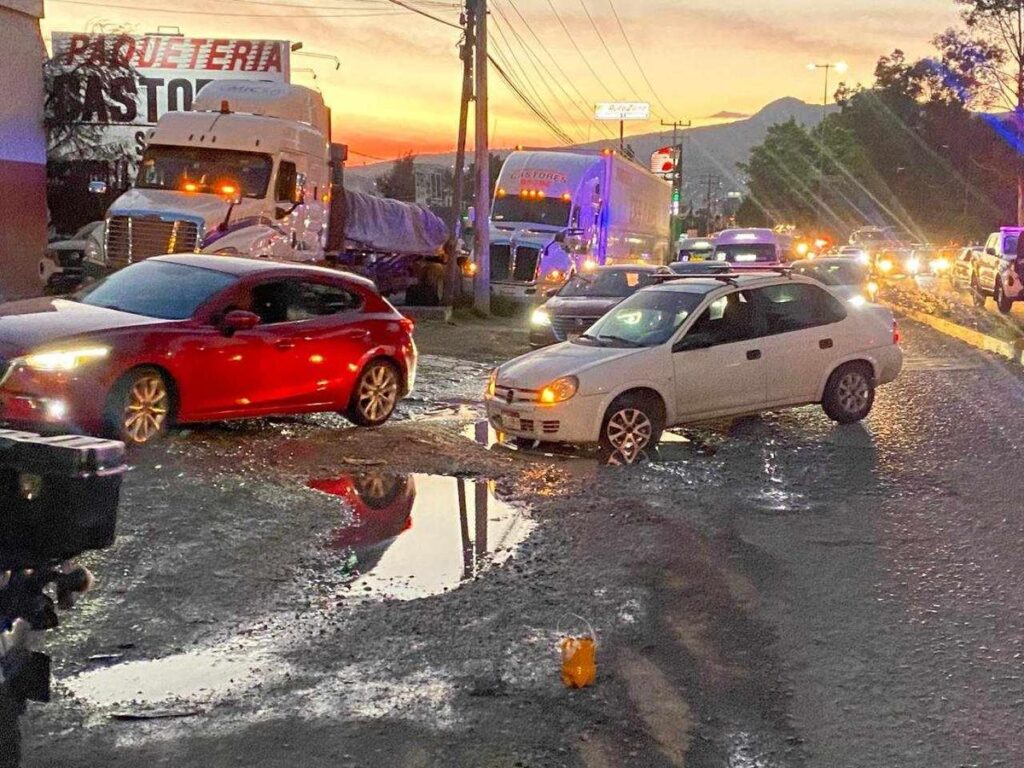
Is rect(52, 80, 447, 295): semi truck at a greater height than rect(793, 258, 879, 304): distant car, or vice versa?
rect(52, 80, 447, 295): semi truck

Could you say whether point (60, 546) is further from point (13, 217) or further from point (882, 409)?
point (13, 217)

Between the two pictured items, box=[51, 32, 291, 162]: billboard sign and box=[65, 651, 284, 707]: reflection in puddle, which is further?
box=[51, 32, 291, 162]: billboard sign

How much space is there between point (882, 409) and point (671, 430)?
2.68 m

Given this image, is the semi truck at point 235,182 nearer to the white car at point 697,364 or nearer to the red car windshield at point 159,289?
the red car windshield at point 159,289

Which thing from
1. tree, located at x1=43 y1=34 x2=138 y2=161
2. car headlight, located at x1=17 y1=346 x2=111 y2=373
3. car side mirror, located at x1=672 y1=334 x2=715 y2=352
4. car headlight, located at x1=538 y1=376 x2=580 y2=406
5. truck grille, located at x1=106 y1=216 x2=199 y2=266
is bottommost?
car headlight, located at x1=538 y1=376 x2=580 y2=406

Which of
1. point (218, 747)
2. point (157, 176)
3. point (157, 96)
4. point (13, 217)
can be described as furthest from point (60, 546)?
point (157, 96)

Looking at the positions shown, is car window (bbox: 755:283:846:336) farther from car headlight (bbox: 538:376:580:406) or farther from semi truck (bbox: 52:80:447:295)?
semi truck (bbox: 52:80:447:295)

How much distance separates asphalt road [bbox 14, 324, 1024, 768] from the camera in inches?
185

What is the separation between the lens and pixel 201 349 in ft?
33.7

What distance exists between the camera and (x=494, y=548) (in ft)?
25.0

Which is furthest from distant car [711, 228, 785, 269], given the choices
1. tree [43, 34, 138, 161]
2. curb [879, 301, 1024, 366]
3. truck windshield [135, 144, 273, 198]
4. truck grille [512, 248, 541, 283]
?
tree [43, 34, 138, 161]

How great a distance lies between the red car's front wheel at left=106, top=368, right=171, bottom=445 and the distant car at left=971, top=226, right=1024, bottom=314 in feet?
77.3

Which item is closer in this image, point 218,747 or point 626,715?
point 218,747

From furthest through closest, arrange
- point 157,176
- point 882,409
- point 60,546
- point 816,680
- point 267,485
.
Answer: point 157,176 → point 882,409 → point 267,485 → point 816,680 → point 60,546
